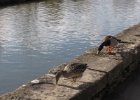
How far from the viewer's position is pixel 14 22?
55.9 feet

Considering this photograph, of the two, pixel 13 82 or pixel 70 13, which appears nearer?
pixel 13 82

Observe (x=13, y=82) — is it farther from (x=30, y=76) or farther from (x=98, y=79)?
(x=98, y=79)

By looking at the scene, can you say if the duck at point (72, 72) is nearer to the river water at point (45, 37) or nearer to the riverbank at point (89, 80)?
the riverbank at point (89, 80)

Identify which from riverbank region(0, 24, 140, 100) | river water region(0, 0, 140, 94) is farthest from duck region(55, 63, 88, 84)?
river water region(0, 0, 140, 94)

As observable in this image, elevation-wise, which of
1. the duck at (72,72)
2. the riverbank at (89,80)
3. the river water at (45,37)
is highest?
the duck at (72,72)

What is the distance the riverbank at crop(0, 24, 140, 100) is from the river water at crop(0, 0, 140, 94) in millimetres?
2992

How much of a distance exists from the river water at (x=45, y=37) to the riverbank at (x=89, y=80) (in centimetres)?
299

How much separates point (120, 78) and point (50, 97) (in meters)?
1.86

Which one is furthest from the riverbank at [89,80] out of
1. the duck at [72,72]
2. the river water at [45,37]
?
the river water at [45,37]

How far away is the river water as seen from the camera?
30.3 feet

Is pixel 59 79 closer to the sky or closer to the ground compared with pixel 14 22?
closer to the sky

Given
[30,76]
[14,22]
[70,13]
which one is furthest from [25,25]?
[30,76]

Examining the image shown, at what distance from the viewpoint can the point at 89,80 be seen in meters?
4.56

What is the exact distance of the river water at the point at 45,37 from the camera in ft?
30.3
